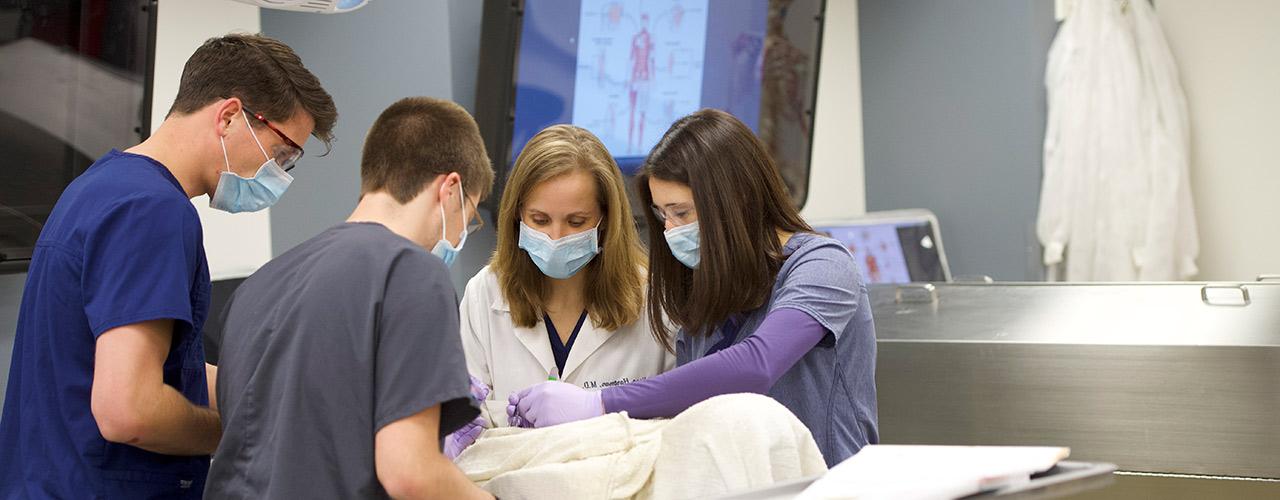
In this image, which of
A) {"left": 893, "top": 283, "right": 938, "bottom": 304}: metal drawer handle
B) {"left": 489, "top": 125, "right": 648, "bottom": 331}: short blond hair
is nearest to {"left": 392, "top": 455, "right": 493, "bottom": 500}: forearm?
{"left": 489, "top": 125, "right": 648, "bottom": 331}: short blond hair

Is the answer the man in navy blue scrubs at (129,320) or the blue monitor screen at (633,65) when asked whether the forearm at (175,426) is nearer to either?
the man in navy blue scrubs at (129,320)

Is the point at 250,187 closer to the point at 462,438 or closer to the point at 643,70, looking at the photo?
the point at 462,438

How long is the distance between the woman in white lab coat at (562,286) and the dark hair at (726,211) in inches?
4.8

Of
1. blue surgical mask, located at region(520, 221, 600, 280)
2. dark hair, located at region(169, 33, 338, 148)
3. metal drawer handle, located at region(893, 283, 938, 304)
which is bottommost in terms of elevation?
metal drawer handle, located at region(893, 283, 938, 304)

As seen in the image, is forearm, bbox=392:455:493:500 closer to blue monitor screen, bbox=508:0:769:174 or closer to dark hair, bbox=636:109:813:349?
dark hair, bbox=636:109:813:349

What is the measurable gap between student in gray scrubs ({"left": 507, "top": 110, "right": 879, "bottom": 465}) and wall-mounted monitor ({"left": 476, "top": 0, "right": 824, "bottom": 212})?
3.13ft

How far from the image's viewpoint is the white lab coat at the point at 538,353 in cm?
221

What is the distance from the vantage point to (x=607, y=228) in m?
2.22

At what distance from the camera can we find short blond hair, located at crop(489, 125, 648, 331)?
7.14 ft

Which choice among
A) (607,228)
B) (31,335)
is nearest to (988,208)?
(607,228)

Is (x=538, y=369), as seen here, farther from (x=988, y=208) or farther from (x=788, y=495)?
(x=988, y=208)

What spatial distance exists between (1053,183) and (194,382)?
3644 mm

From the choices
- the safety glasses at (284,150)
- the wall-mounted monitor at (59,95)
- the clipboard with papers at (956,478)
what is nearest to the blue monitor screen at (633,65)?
the wall-mounted monitor at (59,95)

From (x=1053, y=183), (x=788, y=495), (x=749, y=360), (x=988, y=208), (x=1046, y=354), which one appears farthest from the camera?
(x=988, y=208)
